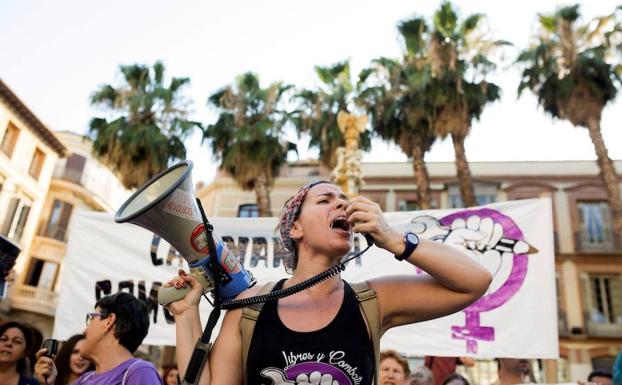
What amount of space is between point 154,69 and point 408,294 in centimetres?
1745

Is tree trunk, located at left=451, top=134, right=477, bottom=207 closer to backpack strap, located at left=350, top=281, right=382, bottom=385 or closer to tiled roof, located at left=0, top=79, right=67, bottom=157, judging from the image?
backpack strap, located at left=350, top=281, right=382, bottom=385

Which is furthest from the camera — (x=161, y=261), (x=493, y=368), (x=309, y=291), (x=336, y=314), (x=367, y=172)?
(x=367, y=172)

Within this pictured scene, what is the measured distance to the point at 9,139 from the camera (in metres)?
22.1

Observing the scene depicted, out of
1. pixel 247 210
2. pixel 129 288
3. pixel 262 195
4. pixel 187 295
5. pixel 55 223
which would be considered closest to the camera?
pixel 187 295

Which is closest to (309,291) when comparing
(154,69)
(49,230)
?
Result: (154,69)

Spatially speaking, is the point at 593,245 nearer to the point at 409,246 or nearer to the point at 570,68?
the point at 570,68

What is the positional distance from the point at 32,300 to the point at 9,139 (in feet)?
24.8

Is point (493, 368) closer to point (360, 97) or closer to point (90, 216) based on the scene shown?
point (360, 97)

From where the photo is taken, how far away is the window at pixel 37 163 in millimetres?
23922

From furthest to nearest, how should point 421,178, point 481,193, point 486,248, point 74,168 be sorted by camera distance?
point 74,168 < point 481,193 < point 421,178 < point 486,248

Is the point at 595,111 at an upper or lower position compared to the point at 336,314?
upper

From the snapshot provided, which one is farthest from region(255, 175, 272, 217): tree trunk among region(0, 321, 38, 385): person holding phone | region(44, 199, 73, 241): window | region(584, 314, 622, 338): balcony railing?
region(44, 199, 73, 241): window

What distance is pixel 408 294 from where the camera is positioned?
5.56ft

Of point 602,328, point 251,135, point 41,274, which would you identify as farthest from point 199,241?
point 41,274
